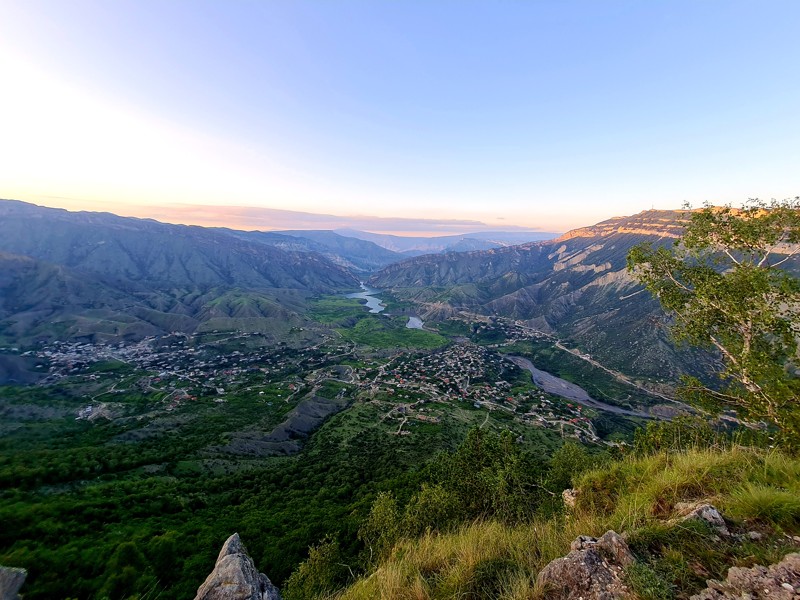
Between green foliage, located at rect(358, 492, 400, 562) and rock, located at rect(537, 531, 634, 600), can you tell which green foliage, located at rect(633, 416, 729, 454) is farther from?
green foliage, located at rect(358, 492, 400, 562)

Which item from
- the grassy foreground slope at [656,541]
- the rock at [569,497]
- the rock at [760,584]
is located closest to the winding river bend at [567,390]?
the rock at [569,497]

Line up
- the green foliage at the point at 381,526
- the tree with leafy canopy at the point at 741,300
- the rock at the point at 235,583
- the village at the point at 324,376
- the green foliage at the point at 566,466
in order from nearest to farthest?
the rock at the point at 235,583 < the tree with leafy canopy at the point at 741,300 < the green foliage at the point at 566,466 < the green foliage at the point at 381,526 < the village at the point at 324,376

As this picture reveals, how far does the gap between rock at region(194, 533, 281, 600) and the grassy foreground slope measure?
2724 millimetres

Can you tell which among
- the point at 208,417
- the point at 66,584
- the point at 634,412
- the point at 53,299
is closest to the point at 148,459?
the point at 208,417

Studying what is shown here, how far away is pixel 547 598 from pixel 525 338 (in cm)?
16751

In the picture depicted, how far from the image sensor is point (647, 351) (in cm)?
11481

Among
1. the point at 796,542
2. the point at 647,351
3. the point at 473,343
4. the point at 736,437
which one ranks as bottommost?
the point at 473,343

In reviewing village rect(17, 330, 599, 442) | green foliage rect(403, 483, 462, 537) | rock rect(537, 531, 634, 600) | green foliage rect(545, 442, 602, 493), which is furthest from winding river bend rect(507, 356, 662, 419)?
Answer: rock rect(537, 531, 634, 600)

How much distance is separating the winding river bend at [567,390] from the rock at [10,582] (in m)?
102

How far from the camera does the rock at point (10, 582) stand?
7.36 m

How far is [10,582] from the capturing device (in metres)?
7.61

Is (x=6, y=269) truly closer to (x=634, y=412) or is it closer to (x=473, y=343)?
(x=473, y=343)

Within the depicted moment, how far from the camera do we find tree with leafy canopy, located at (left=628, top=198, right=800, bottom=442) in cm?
870

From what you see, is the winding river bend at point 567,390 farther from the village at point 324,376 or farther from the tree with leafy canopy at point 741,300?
the tree with leafy canopy at point 741,300
